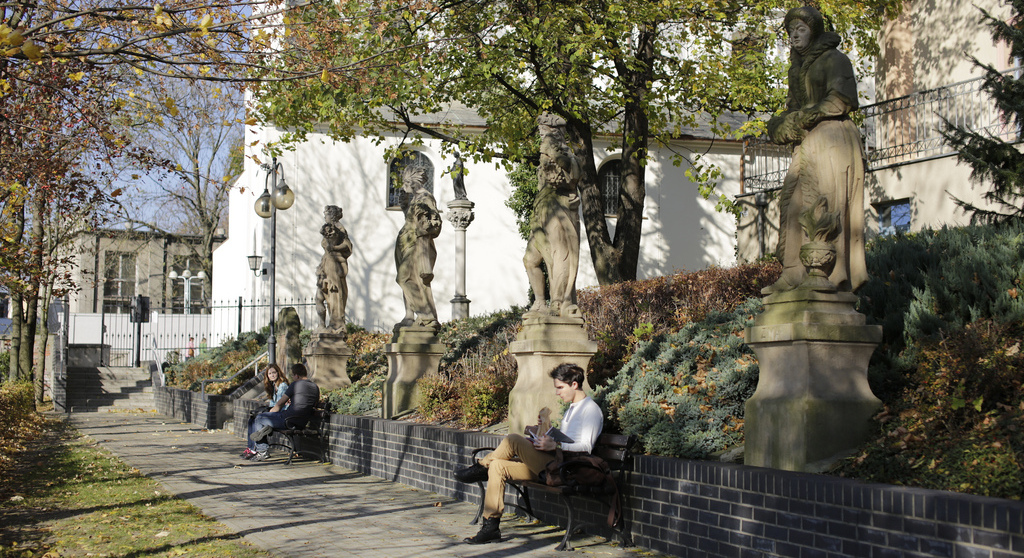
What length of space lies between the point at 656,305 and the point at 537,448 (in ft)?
17.3

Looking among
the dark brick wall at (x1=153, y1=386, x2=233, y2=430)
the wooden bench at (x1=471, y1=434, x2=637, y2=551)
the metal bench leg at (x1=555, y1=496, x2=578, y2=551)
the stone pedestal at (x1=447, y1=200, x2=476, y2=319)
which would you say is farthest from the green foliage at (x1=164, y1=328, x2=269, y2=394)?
the metal bench leg at (x1=555, y1=496, x2=578, y2=551)

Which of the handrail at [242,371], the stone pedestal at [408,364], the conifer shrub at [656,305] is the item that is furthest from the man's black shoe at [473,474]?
the handrail at [242,371]

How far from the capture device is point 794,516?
5.59 meters

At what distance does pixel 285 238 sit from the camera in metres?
30.2

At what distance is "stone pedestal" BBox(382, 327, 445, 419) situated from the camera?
12547mm

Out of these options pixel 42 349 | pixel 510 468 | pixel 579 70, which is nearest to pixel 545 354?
pixel 510 468

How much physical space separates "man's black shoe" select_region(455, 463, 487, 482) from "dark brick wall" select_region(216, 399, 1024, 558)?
1.96 feet

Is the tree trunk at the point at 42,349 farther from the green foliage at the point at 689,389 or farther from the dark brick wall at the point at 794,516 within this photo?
the dark brick wall at the point at 794,516

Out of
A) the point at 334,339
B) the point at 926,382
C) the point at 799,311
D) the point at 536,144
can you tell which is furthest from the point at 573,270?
the point at 536,144

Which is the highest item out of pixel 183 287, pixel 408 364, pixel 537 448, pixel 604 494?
pixel 183 287

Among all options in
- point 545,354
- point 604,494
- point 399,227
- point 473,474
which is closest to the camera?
point 604,494

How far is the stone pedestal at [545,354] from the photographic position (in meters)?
8.78

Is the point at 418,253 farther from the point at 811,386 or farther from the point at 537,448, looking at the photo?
the point at 811,386

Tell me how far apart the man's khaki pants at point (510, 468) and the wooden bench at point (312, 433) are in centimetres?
640
